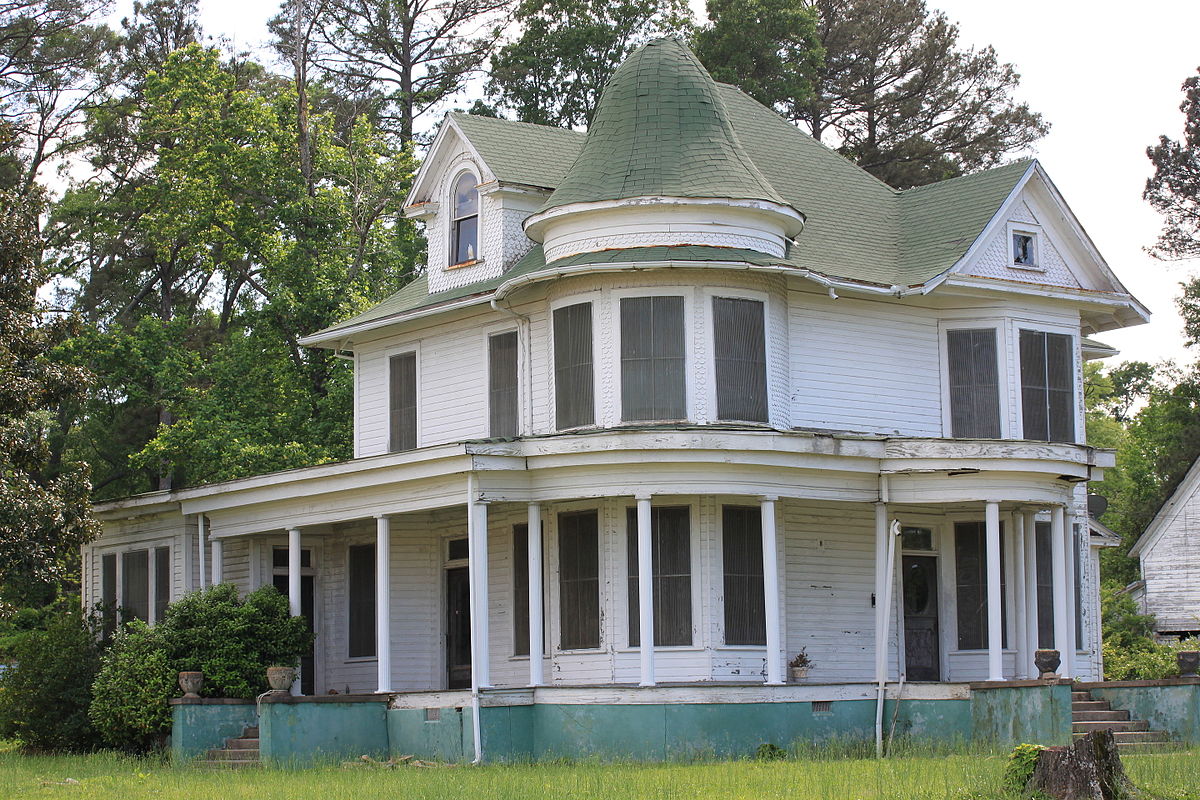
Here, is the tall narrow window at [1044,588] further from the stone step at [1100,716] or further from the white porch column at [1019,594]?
the stone step at [1100,716]

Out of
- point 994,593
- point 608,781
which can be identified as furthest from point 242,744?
point 994,593

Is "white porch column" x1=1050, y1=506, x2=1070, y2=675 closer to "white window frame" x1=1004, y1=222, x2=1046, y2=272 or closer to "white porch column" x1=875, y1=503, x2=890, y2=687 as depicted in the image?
"white porch column" x1=875, y1=503, x2=890, y2=687

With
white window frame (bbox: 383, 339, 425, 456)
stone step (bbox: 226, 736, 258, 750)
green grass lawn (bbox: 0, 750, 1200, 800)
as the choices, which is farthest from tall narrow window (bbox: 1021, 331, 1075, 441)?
stone step (bbox: 226, 736, 258, 750)

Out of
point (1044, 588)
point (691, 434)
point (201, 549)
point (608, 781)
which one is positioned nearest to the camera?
point (608, 781)

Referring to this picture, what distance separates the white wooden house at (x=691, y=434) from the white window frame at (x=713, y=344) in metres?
0.05

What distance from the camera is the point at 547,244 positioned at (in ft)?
85.1

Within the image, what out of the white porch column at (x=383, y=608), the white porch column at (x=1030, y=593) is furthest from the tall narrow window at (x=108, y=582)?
the white porch column at (x=1030, y=593)

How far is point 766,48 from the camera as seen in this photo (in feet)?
149

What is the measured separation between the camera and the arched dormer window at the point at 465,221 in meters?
28.2

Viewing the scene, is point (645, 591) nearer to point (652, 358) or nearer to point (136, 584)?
point (652, 358)

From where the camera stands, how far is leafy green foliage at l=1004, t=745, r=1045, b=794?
15.8m

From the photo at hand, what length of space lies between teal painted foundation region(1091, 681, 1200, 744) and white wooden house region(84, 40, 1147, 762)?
1.09m

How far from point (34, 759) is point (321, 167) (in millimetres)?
16859

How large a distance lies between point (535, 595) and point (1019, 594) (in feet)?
24.9
